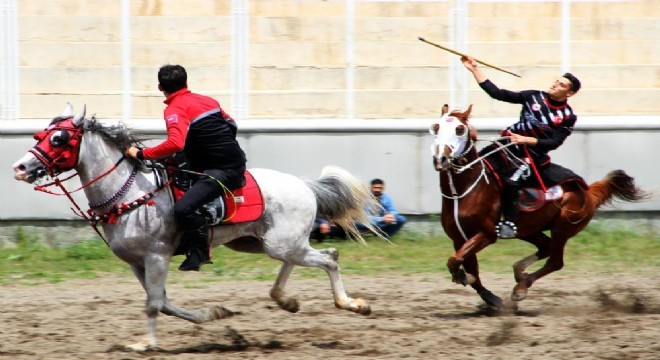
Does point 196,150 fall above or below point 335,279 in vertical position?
above

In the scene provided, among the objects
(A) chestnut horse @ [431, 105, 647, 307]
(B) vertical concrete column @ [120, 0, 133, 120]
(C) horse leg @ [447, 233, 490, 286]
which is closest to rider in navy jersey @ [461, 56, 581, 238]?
(A) chestnut horse @ [431, 105, 647, 307]

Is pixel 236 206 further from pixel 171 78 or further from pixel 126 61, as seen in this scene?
pixel 126 61

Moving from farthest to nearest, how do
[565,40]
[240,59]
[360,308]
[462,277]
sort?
[565,40] → [240,59] → [462,277] → [360,308]

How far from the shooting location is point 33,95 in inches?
483

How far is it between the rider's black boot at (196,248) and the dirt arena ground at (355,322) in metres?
0.58

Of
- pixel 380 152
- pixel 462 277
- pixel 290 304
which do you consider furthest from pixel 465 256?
pixel 380 152

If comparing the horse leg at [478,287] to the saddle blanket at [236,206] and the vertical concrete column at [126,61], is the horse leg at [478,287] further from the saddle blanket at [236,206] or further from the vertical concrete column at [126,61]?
the vertical concrete column at [126,61]

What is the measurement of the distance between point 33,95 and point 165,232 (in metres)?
5.71

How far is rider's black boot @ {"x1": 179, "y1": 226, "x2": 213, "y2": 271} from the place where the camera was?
23.9 ft

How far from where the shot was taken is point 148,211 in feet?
23.4

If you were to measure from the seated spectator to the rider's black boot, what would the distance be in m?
4.83

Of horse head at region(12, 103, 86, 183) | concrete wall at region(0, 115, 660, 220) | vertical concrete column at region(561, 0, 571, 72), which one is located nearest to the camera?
horse head at region(12, 103, 86, 183)

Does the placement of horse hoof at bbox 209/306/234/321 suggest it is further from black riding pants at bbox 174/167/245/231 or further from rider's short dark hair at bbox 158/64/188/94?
rider's short dark hair at bbox 158/64/188/94

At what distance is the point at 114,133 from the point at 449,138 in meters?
2.56
